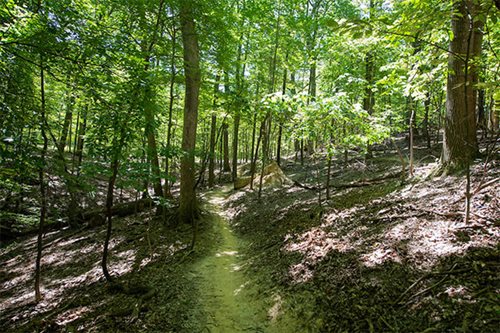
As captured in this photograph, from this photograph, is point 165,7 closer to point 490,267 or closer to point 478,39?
point 478,39

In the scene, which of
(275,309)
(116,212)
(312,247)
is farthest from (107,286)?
(116,212)

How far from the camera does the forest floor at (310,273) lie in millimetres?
3451

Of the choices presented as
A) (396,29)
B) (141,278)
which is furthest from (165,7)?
(141,278)

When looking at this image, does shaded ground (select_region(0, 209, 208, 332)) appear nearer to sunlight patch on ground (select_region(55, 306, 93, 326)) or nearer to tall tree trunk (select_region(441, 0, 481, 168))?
sunlight patch on ground (select_region(55, 306, 93, 326))

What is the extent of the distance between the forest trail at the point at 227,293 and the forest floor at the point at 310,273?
27 millimetres

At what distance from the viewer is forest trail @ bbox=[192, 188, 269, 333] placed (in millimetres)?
4645

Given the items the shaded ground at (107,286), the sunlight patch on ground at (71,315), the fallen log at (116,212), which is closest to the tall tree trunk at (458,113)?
the shaded ground at (107,286)

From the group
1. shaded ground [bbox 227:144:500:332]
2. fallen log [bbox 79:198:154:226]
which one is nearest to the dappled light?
shaded ground [bbox 227:144:500:332]

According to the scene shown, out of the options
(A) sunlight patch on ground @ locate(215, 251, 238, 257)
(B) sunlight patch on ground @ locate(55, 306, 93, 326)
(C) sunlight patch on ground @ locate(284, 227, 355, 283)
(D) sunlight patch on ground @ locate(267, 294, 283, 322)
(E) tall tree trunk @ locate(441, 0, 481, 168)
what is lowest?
(B) sunlight patch on ground @ locate(55, 306, 93, 326)

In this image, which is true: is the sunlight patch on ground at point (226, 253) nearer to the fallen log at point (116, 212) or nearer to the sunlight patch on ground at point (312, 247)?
the sunlight patch on ground at point (312, 247)

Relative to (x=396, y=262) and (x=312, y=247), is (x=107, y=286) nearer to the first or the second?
(x=312, y=247)

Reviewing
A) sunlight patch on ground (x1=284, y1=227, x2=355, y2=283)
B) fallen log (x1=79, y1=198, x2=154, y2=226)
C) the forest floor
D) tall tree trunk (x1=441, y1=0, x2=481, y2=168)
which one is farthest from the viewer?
fallen log (x1=79, y1=198, x2=154, y2=226)

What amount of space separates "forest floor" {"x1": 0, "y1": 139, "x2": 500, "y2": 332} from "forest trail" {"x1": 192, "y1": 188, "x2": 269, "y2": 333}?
27 mm

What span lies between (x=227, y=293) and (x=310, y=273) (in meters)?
1.91
